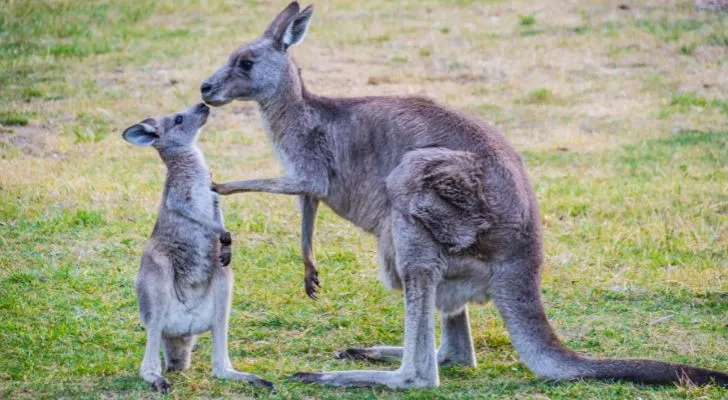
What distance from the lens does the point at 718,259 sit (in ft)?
24.7

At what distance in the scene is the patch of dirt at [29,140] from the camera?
1009 centimetres

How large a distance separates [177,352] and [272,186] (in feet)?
3.27

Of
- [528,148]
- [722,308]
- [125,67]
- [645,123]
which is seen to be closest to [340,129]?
[722,308]

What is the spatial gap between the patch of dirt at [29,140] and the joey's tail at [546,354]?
5.88 metres

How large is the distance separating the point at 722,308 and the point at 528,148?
4.03 metres

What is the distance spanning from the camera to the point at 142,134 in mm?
5688

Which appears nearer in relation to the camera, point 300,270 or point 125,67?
point 300,270

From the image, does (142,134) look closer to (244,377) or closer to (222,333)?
(222,333)

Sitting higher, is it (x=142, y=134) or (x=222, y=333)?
(x=142, y=134)

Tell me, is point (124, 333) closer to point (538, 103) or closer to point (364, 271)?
point (364, 271)

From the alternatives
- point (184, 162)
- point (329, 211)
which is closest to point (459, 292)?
point (184, 162)

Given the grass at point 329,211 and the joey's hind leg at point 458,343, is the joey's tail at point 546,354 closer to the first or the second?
the grass at point 329,211

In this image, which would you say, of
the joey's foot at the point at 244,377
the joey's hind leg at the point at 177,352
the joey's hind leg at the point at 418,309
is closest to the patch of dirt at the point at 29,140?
the joey's hind leg at the point at 177,352

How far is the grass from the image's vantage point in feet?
19.4
